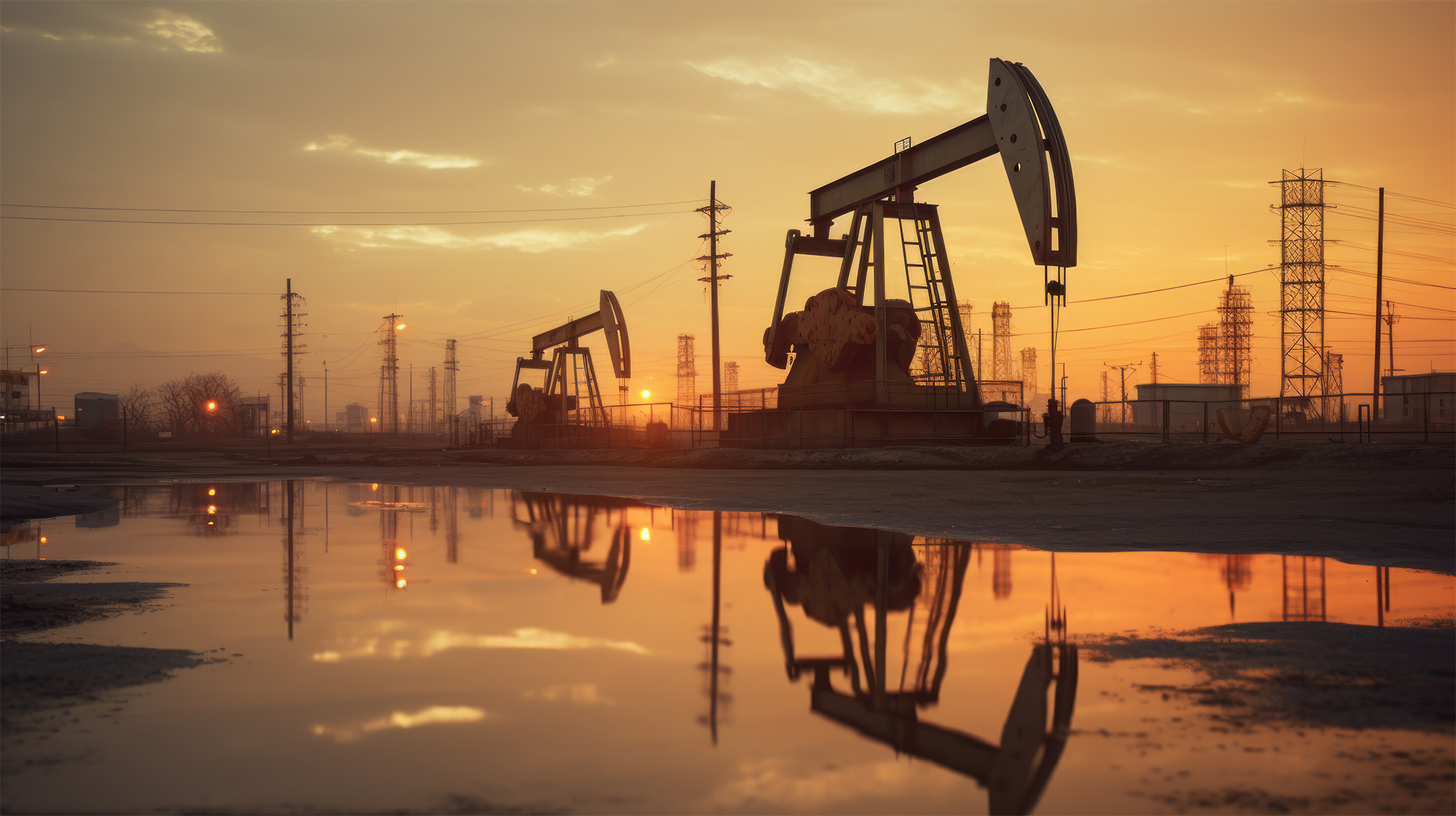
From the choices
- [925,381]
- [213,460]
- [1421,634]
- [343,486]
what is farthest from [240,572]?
[213,460]

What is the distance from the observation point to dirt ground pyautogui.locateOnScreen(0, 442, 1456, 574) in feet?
30.9

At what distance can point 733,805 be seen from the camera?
278 cm

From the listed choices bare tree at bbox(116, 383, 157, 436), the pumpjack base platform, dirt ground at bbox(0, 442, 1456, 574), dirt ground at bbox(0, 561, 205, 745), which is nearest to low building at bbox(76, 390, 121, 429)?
bare tree at bbox(116, 383, 157, 436)

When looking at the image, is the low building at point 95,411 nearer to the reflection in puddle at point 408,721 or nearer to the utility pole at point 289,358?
the utility pole at point 289,358

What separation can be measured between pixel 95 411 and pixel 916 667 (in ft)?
380

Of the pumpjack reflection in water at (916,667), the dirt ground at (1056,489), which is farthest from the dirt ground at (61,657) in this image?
the dirt ground at (1056,489)

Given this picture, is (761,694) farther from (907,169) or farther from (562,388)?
(562,388)

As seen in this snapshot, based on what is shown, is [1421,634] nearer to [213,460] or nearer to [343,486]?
[343,486]

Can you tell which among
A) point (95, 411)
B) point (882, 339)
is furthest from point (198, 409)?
point (882, 339)

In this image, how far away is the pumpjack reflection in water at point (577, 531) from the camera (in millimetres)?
7332

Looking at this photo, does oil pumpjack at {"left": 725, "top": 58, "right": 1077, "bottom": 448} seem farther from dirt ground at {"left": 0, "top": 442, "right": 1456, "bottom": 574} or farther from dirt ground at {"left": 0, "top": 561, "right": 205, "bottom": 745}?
dirt ground at {"left": 0, "top": 561, "right": 205, "bottom": 745}

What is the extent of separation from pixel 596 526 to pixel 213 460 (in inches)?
1308

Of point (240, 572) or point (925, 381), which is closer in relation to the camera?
point (240, 572)

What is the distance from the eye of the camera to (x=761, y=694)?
3.90 m
